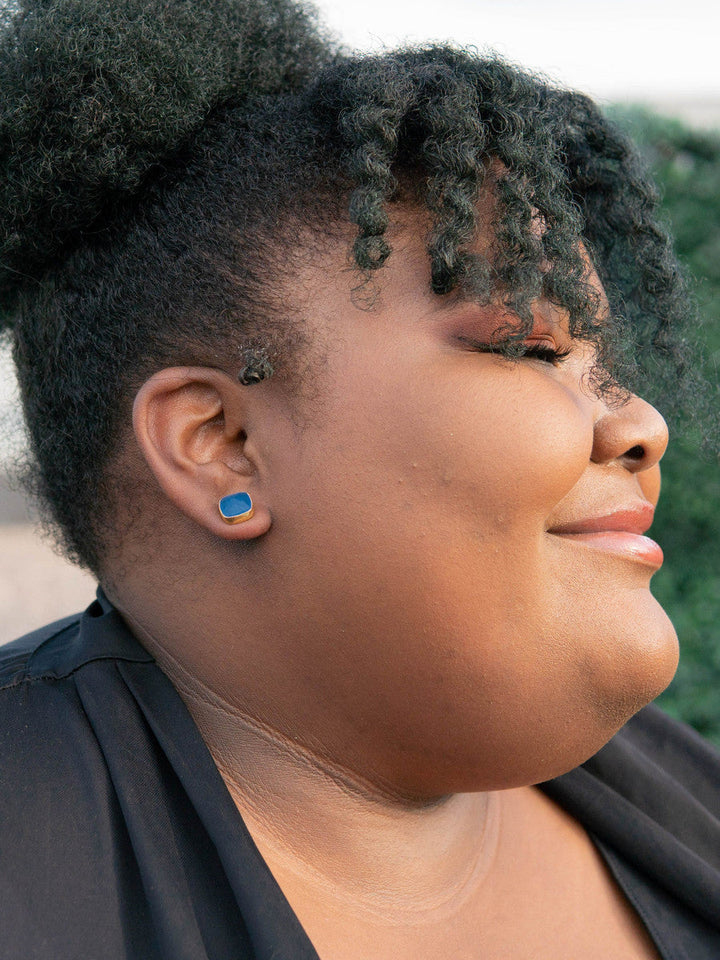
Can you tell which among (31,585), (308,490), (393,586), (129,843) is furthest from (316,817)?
(31,585)

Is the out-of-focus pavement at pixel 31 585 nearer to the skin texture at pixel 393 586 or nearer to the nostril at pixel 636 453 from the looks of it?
the skin texture at pixel 393 586

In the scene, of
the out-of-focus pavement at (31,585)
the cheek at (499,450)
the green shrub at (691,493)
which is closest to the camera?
the cheek at (499,450)

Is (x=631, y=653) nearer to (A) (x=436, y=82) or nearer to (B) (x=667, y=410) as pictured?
(B) (x=667, y=410)

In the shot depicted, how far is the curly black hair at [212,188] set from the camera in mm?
1548

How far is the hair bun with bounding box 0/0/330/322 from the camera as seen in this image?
1613 millimetres

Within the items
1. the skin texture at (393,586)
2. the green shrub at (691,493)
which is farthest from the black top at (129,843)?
the green shrub at (691,493)

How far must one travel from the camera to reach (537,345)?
1.60 m

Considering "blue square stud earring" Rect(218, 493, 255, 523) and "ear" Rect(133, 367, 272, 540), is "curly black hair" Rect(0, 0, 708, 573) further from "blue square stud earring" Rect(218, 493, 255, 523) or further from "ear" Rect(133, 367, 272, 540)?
"blue square stud earring" Rect(218, 493, 255, 523)

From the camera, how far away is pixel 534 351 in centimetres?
161

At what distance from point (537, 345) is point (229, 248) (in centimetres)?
54

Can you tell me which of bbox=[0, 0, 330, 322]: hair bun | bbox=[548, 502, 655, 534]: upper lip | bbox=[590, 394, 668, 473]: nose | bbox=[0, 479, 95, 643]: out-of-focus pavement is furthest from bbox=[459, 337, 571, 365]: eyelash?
bbox=[0, 479, 95, 643]: out-of-focus pavement

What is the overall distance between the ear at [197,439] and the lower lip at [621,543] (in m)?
0.54

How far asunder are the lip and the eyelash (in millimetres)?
274

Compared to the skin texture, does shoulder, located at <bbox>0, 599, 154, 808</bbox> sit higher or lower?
lower
